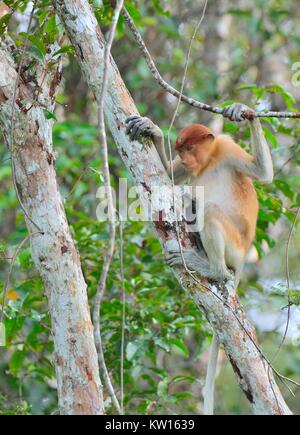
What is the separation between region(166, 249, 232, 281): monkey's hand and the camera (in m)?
3.29

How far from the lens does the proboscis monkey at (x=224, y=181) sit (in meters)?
4.22

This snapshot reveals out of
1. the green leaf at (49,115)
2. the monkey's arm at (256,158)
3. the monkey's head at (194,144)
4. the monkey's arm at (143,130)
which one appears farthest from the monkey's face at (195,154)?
the green leaf at (49,115)

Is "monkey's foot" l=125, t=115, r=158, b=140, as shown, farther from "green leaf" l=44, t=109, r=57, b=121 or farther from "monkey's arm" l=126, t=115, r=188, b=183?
"green leaf" l=44, t=109, r=57, b=121

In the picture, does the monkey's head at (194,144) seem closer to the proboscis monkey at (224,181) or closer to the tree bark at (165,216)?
the proboscis monkey at (224,181)

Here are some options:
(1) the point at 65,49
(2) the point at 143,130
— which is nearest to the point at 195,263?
(2) the point at 143,130

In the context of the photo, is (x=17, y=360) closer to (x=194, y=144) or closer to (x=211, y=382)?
(x=211, y=382)

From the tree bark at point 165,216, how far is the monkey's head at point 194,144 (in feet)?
3.56

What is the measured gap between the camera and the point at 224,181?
4.68 meters

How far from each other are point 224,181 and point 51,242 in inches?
72.0

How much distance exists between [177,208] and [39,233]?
66 cm

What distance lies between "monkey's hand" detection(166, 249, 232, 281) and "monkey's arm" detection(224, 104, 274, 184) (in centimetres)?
75

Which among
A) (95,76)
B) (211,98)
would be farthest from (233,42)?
(95,76)

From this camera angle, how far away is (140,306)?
182 inches

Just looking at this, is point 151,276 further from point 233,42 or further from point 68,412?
point 233,42
